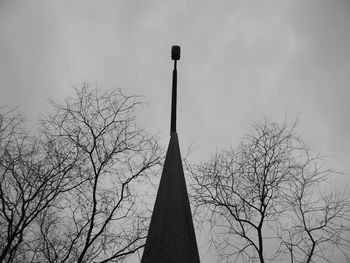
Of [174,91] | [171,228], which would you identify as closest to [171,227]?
[171,228]

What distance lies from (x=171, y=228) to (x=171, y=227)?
1 cm

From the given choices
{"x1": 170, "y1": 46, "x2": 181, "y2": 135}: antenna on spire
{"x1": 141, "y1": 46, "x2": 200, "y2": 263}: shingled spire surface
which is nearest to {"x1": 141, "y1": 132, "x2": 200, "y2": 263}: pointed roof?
{"x1": 141, "y1": 46, "x2": 200, "y2": 263}: shingled spire surface

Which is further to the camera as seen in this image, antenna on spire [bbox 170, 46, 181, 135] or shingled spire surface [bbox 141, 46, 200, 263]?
antenna on spire [bbox 170, 46, 181, 135]

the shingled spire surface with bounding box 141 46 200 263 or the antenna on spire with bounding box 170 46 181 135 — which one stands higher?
the antenna on spire with bounding box 170 46 181 135

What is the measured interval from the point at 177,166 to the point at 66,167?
602 centimetres

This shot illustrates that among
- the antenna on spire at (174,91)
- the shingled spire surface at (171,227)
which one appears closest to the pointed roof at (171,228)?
the shingled spire surface at (171,227)

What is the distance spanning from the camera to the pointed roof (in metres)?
4.01

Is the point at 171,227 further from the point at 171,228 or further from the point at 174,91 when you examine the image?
the point at 174,91

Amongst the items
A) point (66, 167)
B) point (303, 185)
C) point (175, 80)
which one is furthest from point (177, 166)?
point (303, 185)

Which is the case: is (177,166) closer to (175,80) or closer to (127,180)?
(175,80)

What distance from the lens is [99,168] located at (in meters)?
10.3

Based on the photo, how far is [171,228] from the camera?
13.6ft

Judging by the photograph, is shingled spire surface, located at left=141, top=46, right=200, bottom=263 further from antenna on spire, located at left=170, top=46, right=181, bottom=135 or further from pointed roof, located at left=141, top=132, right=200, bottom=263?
antenna on spire, located at left=170, top=46, right=181, bottom=135

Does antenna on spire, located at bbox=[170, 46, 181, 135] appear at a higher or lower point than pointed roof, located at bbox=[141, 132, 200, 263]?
higher
